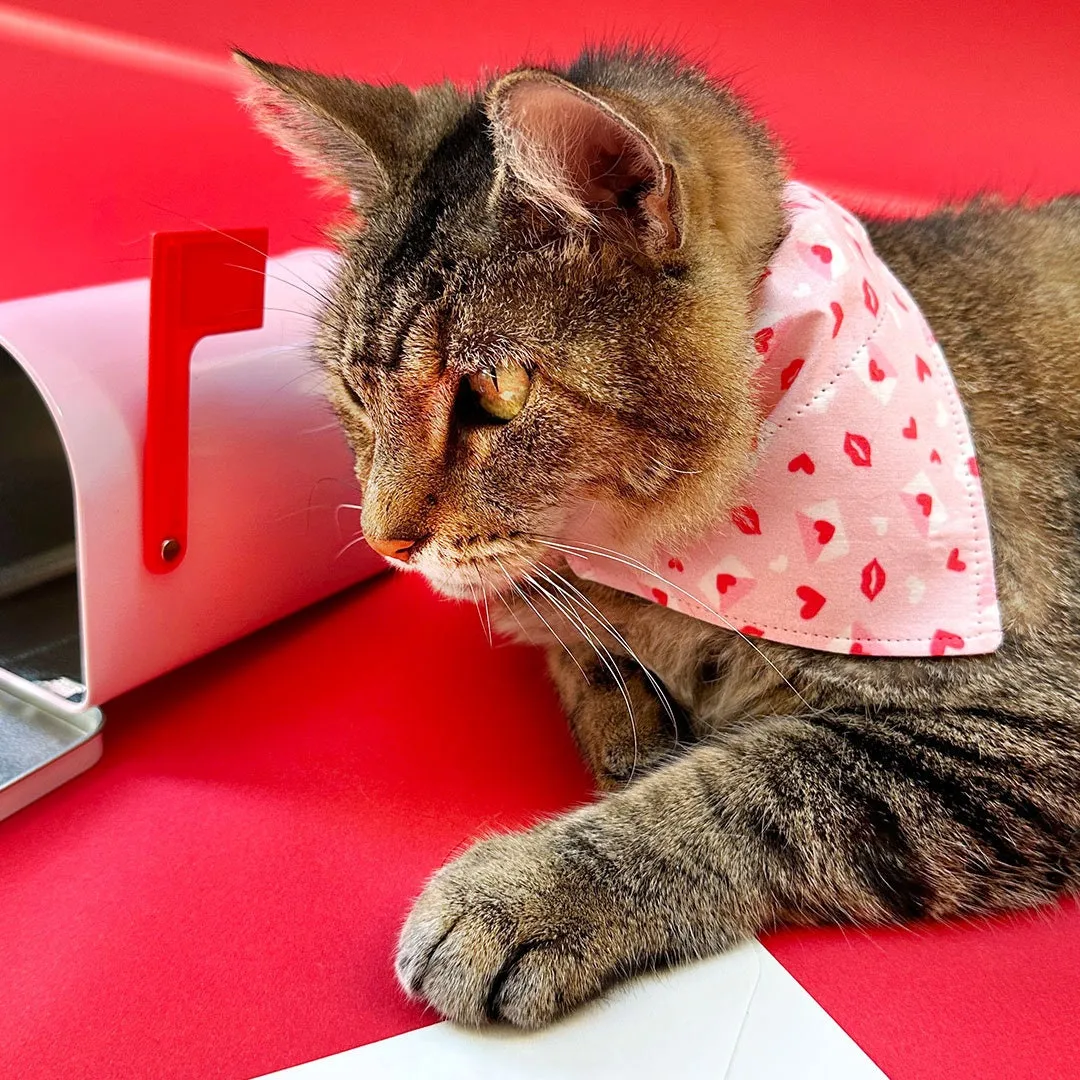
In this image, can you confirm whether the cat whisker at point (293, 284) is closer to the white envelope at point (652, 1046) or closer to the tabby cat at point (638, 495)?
the tabby cat at point (638, 495)

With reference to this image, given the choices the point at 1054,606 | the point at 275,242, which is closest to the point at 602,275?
the point at 1054,606

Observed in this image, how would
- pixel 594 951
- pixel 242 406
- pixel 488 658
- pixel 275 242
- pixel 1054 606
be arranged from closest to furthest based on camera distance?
pixel 594 951 < pixel 1054 606 < pixel 242 406 < pixel 488 658 < pixel 275 242

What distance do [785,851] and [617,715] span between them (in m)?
0.26

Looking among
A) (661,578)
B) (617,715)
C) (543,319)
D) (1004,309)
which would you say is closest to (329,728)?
(617,715)

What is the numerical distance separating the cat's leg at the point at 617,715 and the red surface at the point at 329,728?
0.04m

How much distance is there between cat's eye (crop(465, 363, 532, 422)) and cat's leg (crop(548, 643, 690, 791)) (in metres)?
0.31

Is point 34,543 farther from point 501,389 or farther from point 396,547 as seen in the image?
point 501,389

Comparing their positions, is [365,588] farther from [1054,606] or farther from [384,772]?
[1054,606]

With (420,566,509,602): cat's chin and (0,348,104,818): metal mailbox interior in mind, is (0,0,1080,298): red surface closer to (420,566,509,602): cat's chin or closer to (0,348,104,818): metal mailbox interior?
(0,348,104,818): metal mailbox interior

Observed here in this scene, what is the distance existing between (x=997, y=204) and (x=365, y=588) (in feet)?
3.06

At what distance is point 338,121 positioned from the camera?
0.80m

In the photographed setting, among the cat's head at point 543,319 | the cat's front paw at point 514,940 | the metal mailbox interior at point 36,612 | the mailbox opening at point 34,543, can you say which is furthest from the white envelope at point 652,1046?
the mailbox opening at point 34,543

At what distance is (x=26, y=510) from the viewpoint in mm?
1161

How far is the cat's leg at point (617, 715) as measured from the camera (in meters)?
0.94
